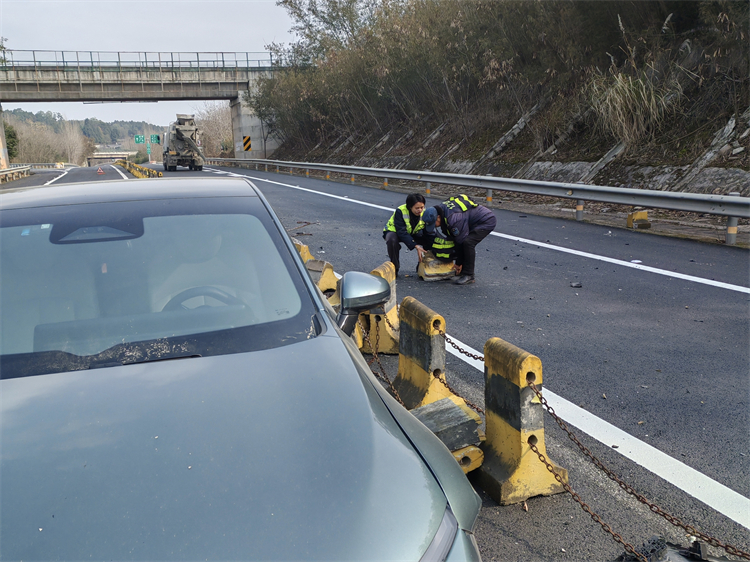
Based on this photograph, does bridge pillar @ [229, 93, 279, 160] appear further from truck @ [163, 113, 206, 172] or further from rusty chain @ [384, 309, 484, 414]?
rusty chain @ [384, 309, 484, 414]

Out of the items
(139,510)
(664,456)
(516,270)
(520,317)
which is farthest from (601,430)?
(516,270)

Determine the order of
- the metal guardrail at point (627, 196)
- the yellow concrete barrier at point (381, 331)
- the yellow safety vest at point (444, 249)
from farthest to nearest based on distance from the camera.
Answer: the metal guardrail at point (627, 196)
the yellow safety vest at point (444, 249)
the yellow concrete barrier at point (381, 331)

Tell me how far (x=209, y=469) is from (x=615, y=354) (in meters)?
4.22

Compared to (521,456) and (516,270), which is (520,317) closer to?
(516,270)

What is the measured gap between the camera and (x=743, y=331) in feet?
18.9

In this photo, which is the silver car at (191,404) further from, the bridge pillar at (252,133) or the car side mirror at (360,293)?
the bridge pillar at (252,133)

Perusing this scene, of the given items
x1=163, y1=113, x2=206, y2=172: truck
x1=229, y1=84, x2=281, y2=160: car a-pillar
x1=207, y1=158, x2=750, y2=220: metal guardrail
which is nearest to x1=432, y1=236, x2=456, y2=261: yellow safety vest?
x1=207, y1=158, x2=750, y2=220: metal guardrail

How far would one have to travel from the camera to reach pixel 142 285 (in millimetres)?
2910

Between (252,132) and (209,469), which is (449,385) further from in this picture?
(252,132)

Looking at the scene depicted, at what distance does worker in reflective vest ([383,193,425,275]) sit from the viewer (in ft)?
27.5

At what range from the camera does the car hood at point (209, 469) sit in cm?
157

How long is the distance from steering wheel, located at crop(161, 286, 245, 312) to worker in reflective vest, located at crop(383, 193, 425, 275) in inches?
217

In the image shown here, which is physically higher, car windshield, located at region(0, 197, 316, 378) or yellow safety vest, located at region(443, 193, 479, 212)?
car windshield, located at region(0, 197, 316, 378)

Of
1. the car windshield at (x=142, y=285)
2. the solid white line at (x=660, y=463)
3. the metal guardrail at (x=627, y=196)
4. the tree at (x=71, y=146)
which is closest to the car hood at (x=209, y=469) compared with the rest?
the car windshield at (x=142, y=285)
